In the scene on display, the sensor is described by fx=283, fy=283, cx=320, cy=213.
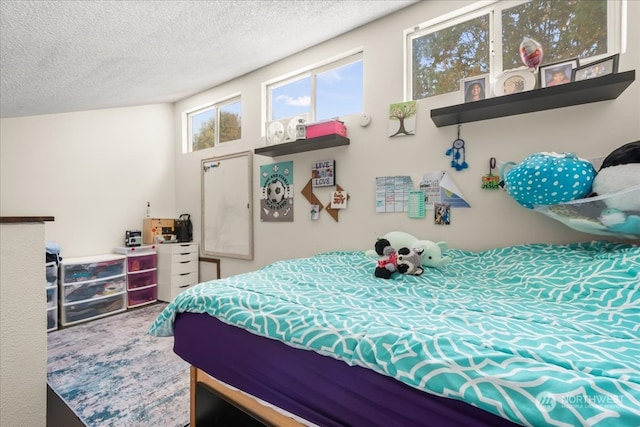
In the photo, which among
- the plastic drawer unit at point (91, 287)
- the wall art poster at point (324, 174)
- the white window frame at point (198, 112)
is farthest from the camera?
the white window frame at point (198, 112)

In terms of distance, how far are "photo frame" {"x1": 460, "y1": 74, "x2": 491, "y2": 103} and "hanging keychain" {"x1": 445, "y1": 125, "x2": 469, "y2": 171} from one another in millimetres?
195

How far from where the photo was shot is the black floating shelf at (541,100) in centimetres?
139

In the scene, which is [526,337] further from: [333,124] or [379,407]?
[333,124]


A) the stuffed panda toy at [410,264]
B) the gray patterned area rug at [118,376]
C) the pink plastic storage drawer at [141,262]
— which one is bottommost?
the gray patterned area rug at [118,376]

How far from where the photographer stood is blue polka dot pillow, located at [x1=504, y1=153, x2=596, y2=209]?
1.34m

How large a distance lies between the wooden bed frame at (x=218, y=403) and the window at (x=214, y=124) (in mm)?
2653

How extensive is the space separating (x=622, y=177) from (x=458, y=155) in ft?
2.71

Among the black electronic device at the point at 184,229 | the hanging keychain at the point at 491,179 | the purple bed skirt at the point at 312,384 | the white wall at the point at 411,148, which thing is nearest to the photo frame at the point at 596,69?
the white wall at the point at 411,148

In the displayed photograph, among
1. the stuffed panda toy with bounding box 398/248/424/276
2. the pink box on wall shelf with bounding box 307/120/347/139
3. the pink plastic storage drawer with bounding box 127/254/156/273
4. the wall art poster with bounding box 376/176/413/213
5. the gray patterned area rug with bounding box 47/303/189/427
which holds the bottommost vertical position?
the gray patterned area rug with bounding box 47/303/189/427

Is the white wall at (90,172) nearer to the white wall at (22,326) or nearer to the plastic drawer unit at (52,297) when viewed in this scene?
the plastic drawer unit at (52,297)

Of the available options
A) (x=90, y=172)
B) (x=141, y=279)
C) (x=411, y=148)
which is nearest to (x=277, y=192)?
(x=411, y=148)

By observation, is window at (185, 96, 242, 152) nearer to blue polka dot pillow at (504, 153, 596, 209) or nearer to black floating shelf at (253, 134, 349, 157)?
black floating shelf at (253, 134, 349, 157)

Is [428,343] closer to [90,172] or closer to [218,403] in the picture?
[218,403]

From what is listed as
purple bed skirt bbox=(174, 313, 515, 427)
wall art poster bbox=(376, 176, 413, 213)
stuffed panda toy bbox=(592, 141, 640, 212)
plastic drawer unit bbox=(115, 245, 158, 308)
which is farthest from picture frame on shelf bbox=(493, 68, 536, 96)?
plastic drawer unit bbox=(115, 245, 158, 308)
